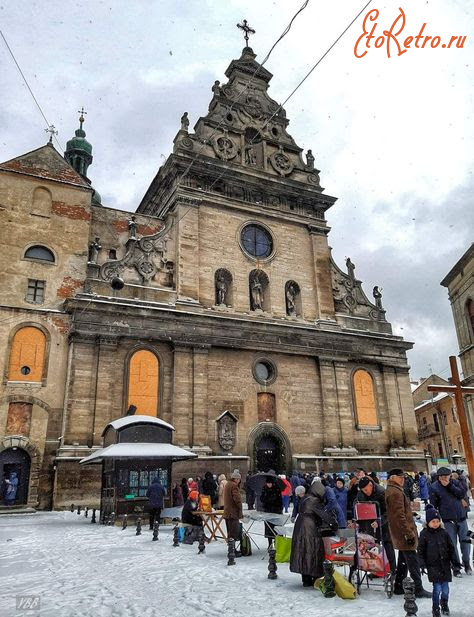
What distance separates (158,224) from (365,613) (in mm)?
A: 22720

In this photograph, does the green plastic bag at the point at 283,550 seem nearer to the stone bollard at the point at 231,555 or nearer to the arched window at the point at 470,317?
the stone bollard at the point at 231,555

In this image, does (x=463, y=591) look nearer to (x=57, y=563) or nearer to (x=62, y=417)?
(x=57, y=563)

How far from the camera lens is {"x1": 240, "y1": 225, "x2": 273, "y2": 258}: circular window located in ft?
87.2

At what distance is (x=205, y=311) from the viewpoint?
2356 cm

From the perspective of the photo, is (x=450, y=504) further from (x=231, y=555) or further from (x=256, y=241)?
(x=256, y=241)

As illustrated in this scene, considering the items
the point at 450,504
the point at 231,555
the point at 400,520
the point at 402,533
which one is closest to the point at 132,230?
the point at 231,555

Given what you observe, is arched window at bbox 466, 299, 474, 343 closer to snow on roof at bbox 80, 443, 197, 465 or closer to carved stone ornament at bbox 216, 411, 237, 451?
carved stone ornament at bbox 216, 411, 237, 451

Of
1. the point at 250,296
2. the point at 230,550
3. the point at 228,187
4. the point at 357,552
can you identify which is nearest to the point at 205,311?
the point at 250,296

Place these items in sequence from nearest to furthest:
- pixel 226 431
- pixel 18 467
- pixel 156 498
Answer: pixel 156 498
pixel 18 467
pixel 226 431

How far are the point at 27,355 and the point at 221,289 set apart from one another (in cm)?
981

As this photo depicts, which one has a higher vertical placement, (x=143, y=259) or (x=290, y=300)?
(x=143, y=259)

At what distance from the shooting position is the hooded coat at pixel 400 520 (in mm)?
5992

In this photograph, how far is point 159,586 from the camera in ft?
22.8

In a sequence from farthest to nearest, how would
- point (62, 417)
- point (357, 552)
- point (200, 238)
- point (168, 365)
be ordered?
point (200, 238) < point (168, 365) < point (62, 417) < point (357, 552)
